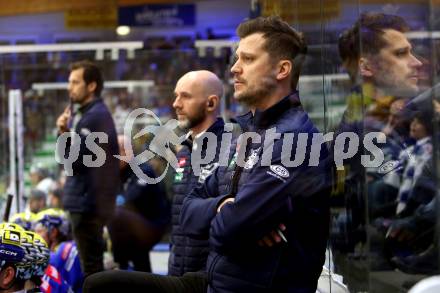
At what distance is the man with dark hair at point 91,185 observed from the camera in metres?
5.32

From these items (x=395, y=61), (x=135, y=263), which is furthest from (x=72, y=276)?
(x=395, y=61)

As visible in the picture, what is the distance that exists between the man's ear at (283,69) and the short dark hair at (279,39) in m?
0.02

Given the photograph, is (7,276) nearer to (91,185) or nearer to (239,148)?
(239,148)

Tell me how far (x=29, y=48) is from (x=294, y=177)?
5.95 meters

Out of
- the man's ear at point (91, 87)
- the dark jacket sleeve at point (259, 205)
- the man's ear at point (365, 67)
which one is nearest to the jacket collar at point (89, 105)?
the man's ear at point (91, 87)

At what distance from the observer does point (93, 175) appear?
5.37 m

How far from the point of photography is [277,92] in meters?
2.76

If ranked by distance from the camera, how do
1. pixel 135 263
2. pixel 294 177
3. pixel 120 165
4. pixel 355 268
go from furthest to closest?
pixel 135 263, pixel 120 165, pixel 355 268, pixel 294 177

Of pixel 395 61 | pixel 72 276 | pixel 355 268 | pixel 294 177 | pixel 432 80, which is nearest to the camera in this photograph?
pixel 432 80

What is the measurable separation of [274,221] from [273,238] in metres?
0.06

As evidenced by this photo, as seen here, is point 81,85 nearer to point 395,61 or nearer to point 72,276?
point 72,276

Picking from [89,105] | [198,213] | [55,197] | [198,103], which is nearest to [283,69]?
[198,213]

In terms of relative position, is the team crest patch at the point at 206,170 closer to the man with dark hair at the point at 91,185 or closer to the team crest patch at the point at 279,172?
the team crest patch at the point at 279,172

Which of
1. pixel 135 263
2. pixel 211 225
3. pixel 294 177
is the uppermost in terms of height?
pixel 294 177
